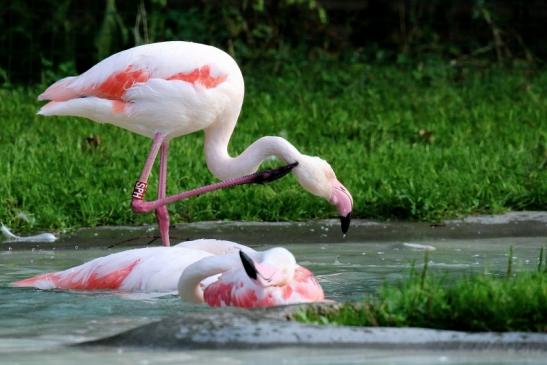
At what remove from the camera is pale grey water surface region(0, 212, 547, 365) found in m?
3.84

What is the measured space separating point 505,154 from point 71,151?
2.72 metres

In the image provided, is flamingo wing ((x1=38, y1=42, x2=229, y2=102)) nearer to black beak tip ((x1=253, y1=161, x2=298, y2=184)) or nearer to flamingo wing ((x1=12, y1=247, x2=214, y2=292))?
black beak tip ((x1=253, y1=161, x2=298, y2=184))

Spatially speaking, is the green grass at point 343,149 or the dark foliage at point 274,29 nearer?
the green grass at point 343,149

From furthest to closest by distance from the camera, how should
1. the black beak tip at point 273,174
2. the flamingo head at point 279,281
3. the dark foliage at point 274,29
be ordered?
the dark foliage at point 274,29, the black beak tip at point 273,174, the flamingo head at point 279,281

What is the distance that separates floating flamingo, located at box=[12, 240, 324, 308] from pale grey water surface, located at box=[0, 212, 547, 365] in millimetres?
84

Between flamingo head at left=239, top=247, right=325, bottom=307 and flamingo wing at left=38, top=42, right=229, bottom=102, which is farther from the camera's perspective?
flamingo wing at left=38, top=42, right=229, bottom=102

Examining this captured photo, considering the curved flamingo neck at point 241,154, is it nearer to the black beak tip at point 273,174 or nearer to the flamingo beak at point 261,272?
the black beak tip at point 273,174

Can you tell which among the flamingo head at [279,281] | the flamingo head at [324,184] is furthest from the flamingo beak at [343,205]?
the flamingo head at [279,281]

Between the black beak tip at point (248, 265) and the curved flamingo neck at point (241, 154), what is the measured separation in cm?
189

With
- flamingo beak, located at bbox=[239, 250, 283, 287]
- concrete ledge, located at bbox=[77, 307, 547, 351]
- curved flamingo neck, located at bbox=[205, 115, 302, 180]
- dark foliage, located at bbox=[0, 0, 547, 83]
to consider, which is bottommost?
concrete ledge, located at bbox=[77, 307, 547, 351]

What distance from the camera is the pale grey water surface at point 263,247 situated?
3842 mm

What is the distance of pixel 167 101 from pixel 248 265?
2284mm

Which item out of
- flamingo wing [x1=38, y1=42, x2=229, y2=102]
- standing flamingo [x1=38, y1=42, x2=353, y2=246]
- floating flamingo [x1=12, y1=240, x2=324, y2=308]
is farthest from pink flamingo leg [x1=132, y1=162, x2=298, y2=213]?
floating flamingo [x1=12, y1=240, x2=324, y2=308]

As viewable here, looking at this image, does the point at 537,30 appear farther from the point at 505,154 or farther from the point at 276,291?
the point at 276,291
